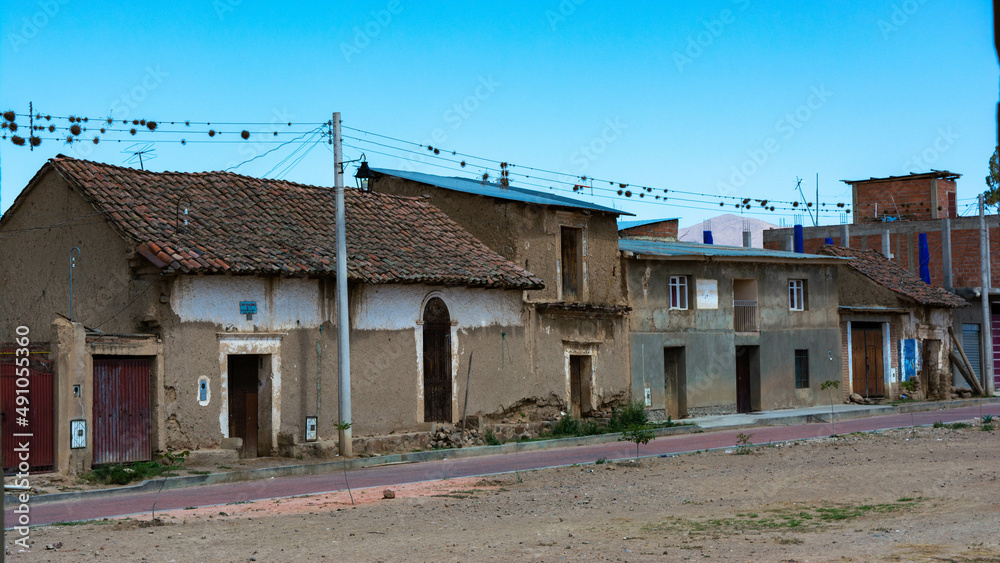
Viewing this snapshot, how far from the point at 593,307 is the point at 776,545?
53.9 feet

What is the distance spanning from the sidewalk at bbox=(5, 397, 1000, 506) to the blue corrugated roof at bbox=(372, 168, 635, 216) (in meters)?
5.94

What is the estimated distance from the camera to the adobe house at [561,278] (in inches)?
1003

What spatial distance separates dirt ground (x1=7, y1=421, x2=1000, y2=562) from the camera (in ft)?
31.8

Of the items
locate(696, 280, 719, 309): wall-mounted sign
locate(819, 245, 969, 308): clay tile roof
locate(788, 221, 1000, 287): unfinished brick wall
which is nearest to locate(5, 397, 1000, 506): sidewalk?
locate(696, 280, 719, 309): wall-mounted sign

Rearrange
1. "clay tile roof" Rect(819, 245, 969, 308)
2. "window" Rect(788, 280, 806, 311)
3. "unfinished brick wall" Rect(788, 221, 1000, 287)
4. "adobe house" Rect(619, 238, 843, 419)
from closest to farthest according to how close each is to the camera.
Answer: "adobe house" Rect(619, 238, 843, 419) → "window" Rect(788, 280, 806, 311) → "clay tile roof" Rect(819, 245, 969, 308) → "unfinished brick wall" Rect(788, 221, 1000, 287)

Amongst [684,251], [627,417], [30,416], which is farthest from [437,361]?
[684,251]

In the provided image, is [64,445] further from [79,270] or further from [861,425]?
[861,425]

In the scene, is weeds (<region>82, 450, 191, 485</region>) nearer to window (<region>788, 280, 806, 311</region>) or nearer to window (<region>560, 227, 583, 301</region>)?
window (<region>560, 227, 583, 301</region>)

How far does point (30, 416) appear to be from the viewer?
16000mm

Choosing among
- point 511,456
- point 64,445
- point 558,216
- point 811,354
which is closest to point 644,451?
A: point 511,456

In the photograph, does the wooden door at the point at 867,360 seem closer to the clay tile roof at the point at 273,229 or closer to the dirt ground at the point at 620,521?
the clay tile roof at the point at 273,229

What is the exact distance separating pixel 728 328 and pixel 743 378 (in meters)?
2.14

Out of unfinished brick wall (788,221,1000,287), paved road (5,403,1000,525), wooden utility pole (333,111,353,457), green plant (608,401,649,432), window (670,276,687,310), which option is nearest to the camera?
paved road (5,403,1000,525)

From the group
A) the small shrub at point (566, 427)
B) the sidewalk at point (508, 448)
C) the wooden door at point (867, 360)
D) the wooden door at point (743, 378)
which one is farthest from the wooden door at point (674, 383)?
the wooden door at point (867, 360)
